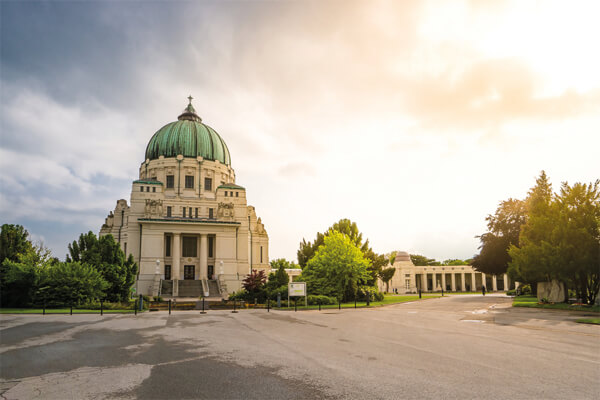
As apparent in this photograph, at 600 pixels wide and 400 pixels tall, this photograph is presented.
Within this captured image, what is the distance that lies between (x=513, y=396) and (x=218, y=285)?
50504 mm

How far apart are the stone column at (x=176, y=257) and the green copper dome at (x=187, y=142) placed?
14.8 m

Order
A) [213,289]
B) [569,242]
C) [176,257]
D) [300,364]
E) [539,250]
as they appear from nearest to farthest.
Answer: [300,364] → [569,242] → [539,250] → [213,289] → [176,257]

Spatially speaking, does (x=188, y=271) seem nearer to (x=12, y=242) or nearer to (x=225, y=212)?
(x=225, y=212)

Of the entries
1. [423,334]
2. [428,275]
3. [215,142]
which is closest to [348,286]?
[423,334]

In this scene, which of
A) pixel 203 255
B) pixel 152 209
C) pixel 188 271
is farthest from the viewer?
pixel 188 271

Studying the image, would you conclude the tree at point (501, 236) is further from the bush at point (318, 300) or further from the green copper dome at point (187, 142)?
the green copper dome at point (187, 142)

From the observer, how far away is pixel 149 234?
56531 mm

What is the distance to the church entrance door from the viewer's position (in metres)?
58.8

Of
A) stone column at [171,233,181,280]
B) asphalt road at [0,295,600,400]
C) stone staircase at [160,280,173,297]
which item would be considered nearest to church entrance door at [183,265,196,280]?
stone column at [171,233,181,280]

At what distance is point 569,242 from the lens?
2920 centimetres

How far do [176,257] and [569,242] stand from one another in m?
46.6

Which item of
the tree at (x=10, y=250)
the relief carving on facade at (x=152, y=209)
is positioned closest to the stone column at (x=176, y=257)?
the relief carving on facade at (x=152, y=209)

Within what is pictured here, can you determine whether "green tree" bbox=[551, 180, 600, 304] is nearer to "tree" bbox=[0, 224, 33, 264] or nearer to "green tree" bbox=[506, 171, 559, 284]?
"green tree" bbox=[506, 171, 559, 284]

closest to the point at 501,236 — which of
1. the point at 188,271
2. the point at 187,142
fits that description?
the point at 188,271
